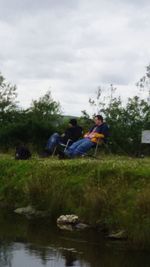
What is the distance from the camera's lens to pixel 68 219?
45.6 feet

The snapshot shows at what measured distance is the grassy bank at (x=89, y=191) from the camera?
12586 millimetres

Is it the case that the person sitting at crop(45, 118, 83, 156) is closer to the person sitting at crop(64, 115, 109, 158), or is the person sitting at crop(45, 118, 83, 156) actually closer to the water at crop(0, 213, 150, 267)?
the person sitting at crop(64, 115, 109, 158)

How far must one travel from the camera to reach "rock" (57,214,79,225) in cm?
1380

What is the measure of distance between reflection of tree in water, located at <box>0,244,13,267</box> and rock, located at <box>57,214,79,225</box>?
7.29 ft

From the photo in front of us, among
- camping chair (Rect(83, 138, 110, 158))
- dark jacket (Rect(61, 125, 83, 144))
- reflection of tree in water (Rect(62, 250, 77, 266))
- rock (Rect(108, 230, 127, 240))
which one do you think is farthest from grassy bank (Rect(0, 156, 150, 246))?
dark jacket (Rect(61, 125, 83, 144))

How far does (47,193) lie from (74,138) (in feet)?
17.9

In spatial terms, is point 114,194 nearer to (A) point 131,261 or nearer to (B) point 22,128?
(A) point 131,261

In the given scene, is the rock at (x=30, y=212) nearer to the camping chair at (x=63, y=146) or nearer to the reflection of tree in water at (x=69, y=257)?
the reflection of tree in water at (x=69, y=257)

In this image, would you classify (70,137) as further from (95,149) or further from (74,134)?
(95,149)

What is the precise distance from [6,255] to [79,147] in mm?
8785

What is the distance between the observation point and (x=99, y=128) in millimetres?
19672

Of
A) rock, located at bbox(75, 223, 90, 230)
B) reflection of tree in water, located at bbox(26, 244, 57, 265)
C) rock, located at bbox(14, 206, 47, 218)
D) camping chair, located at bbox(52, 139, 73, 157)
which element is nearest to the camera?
reflection of tree in water, located at bbox(26, 244, 57, 265)

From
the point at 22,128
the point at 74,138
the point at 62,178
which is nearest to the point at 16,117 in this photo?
the point at 22,128

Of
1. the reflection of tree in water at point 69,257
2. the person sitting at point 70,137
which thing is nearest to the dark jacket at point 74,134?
the person sitting at point 70,137
